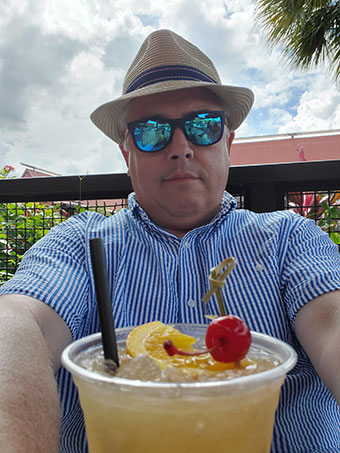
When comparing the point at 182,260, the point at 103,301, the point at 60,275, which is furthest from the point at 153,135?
the point at 103,301

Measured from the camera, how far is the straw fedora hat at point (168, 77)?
180 cm

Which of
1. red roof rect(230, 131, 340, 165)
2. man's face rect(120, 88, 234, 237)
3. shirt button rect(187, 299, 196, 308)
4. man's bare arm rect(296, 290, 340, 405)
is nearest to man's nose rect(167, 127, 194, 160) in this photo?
man's face rect(120, 88, 234, 237)

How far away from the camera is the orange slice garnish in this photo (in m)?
0.63

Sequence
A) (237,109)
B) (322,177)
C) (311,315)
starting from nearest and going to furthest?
(311,315)
(237,109)
(322,177)

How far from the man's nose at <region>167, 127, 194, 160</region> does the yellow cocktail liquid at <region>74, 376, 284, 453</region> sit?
124cm

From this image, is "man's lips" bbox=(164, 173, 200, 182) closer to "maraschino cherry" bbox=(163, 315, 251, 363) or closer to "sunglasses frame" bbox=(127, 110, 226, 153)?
"sunglasses frame" bbox=(127, 110, 226, 153)

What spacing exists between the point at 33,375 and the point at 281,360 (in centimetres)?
54

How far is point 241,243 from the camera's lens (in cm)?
168

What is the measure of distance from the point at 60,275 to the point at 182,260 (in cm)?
49

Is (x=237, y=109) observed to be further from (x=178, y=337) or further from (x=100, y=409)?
(x=100, y=409)

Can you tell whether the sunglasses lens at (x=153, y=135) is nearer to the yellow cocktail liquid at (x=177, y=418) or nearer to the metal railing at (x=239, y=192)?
the metal railing at (x=239, y=192)

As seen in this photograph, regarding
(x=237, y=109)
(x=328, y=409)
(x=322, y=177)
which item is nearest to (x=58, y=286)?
(x=328, y=409)

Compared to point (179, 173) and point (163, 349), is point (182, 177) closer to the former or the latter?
point (179, 173)

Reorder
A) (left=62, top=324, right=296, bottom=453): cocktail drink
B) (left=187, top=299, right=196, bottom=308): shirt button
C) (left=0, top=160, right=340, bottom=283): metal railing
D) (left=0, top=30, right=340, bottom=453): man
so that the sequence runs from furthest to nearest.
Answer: (left=0, top=160, right=340, bottom=283): metal railing, (left=187, top=299, right=196, bottom=308): shirt button, (left=0, top=30, right=340, bottom=453): man, (left=62, top=324, right=296, bottom=453): cocktail drink
